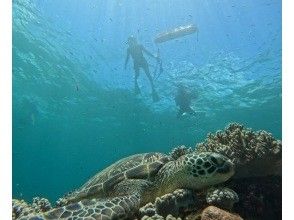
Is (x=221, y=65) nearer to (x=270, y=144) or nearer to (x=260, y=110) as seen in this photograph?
(x=260, y=110)

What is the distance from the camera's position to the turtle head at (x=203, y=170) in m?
2.50

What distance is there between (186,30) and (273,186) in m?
6.78

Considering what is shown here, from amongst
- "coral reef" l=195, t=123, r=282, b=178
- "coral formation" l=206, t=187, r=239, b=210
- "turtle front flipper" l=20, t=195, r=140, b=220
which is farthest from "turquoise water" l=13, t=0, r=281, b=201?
"turtle front flipper" l=20, t=195, r=140, b=220

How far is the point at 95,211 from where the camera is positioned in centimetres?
208

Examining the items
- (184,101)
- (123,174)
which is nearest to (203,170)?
(123,174)

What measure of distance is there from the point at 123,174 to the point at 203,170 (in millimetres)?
771

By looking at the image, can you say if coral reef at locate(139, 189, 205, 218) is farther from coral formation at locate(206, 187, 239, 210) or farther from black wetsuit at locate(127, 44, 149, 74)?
black wetsuit at locate(127, 44, 149, 74)

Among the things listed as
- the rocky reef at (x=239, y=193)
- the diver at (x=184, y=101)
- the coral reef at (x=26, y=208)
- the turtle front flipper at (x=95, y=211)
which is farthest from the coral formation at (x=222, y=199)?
the diver at (x=184, y=101)

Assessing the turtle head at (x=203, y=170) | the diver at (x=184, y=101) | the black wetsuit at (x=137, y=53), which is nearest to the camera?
the turtle head at (x=203, y=170)

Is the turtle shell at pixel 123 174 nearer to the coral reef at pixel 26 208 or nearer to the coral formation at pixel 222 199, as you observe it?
the coral reef at pixel 26 208

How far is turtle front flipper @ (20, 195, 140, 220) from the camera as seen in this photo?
2.02 m

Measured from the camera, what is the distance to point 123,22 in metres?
12.0

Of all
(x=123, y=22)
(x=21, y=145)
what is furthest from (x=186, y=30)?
(x=21, y=145)

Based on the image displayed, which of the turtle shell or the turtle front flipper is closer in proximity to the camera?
the turtle front flipper
